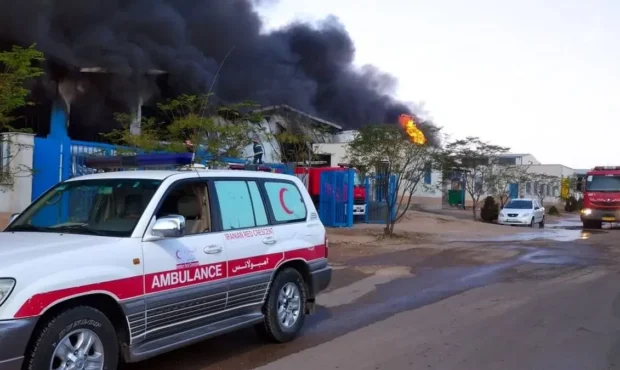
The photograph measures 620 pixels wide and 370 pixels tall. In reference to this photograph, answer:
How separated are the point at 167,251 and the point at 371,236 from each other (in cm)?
1436

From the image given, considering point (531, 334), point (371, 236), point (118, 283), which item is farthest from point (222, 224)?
point (371, 236)

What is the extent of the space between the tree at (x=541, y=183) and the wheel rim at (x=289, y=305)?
1600 inches

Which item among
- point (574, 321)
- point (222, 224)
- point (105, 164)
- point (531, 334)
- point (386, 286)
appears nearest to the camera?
point (222, 224)

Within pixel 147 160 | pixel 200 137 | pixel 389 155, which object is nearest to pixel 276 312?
pixel 147 160

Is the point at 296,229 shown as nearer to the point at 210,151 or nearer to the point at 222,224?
the point at 222,224

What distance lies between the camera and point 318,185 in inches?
874

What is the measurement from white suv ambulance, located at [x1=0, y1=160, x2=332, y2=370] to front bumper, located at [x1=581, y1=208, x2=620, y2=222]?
888 inches

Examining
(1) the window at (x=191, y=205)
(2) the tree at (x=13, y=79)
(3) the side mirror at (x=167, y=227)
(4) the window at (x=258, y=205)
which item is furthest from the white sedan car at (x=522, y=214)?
(3) the side mirror at (x=167, y=227)

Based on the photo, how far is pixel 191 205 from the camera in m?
5.77

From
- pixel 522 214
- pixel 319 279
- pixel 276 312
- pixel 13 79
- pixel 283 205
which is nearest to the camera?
→ pixel 276 312

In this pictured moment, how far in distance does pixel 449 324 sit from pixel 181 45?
1894 cm

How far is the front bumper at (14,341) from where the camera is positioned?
396 cm

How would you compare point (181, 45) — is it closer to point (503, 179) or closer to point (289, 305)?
point (289, 305)

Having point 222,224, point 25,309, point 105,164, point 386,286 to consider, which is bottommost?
point 386,286
